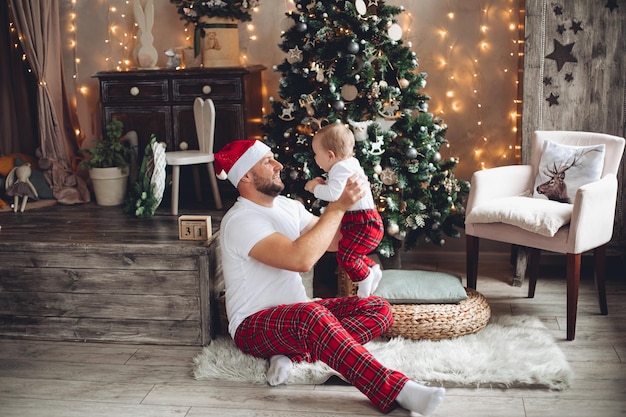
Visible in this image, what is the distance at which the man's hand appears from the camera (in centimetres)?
284

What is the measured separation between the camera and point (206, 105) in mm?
4391

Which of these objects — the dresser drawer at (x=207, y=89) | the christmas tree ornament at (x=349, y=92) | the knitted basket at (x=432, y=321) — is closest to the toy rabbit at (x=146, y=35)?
the dresser drawer at (x=207, y=89)

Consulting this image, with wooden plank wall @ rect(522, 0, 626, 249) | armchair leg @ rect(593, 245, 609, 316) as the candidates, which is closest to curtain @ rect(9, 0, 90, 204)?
wooden plank wall @ rect(522, 0, 626, 249)

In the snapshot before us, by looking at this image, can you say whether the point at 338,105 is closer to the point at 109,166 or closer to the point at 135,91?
the point at 135,91

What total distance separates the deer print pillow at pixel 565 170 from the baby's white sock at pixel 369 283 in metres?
1.29

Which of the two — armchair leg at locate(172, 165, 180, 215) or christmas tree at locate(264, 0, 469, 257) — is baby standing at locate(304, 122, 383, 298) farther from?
armchair leg at locate(172, 165, 180, 215)

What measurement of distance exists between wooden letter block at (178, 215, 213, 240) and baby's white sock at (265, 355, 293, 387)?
31.3 inches

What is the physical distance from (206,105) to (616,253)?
8.60 ft

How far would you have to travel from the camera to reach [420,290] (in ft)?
11.2

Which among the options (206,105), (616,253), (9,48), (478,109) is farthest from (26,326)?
(616,253)

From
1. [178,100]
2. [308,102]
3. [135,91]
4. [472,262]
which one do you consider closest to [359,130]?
[308,102]

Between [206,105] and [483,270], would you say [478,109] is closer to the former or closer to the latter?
[483,270]

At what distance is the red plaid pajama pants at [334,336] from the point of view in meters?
2.68

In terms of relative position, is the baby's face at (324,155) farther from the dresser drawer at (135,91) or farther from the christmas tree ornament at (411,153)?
the dresser drawer at (135,91)
